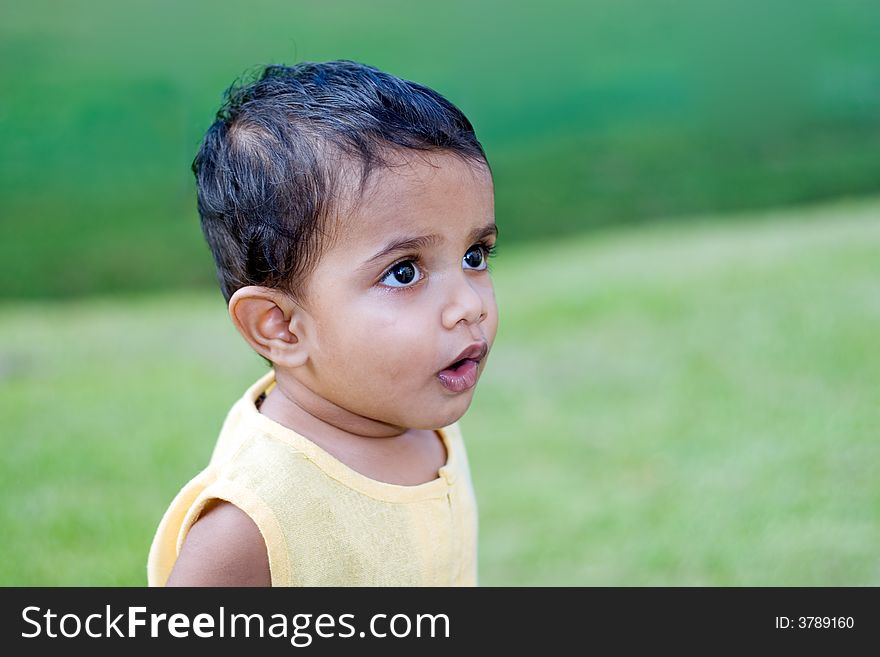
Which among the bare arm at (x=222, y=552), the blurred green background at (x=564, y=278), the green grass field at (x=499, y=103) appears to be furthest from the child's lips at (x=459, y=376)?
the green grass field at (x=499, y=103)

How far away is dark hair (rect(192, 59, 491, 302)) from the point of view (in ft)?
4.59

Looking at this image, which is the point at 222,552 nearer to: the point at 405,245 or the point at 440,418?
the point at 440,418

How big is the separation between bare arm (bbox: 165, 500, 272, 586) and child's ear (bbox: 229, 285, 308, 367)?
22cm

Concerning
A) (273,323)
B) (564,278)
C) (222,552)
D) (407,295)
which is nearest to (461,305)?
(407,295)

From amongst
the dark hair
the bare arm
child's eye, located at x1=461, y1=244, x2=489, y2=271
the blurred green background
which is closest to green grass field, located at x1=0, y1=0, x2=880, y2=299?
the blurred green background

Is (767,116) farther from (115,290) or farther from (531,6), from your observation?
(115,290)

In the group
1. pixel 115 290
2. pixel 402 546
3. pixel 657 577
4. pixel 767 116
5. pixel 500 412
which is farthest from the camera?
pixel 767 116

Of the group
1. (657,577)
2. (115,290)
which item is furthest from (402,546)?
(115,290)

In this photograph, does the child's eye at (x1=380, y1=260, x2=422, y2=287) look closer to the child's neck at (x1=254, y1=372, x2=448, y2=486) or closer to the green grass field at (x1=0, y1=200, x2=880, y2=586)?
the child's neck at (x1=254, y1=372, x2=448, y2=486)

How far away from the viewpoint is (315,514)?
56.4 inches

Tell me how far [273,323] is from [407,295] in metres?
0.20

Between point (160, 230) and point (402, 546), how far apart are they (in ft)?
13.0

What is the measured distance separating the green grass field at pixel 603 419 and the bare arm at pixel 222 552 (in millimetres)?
1346

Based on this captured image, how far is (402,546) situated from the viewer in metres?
1.50
